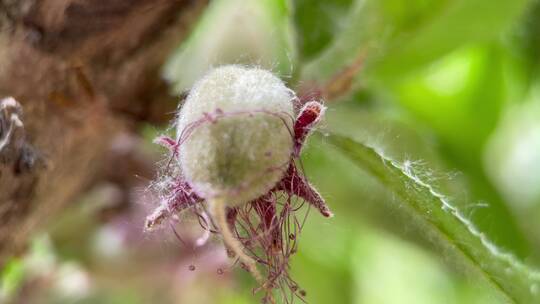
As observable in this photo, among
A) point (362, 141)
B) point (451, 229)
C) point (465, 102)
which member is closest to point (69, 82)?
point (362, 141)

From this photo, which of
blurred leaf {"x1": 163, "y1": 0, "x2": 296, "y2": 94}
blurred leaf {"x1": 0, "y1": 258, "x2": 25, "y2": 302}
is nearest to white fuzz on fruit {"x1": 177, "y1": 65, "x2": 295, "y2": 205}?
blurred leaf {"x1": 163, "y1": 0, "x2": 296, "y2": 94}

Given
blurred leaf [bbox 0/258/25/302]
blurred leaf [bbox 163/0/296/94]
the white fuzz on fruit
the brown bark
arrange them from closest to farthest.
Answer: the white fuzz on fruit, the brown bark, blurred leaf [bbox 163/0/296/94], blurred leaf [bbox 0/258/25/302]

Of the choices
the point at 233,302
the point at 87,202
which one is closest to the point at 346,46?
the point at 87,202

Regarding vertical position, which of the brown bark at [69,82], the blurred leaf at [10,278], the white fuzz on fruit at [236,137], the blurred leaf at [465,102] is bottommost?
the blurred leaf at [10,278]

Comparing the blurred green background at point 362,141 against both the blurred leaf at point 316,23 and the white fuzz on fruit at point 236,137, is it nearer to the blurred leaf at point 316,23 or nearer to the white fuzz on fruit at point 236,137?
the blurred leaf at point 316,23

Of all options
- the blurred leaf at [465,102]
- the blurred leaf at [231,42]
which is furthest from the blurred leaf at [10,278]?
the blurred leaf at [465,102]

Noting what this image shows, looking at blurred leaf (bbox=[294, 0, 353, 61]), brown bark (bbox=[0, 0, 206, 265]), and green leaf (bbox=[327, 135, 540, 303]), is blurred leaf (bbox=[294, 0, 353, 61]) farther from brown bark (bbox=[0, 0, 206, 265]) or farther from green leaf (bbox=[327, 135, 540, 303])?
green leaf (bbox=[327, 135, 540, 303])

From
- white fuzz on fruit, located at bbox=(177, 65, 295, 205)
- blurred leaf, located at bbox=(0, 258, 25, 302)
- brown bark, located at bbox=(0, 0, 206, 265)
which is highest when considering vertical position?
white fuzz on fruit, located at bbox=(177, 65, 295, 205)

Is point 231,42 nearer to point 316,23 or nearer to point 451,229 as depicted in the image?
point 316,23
